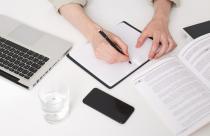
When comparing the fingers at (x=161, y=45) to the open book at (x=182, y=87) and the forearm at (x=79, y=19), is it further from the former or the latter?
the forearm at (x=79, y=19)

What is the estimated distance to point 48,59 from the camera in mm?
993

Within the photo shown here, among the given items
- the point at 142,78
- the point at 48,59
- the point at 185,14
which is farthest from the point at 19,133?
the point at 185,14

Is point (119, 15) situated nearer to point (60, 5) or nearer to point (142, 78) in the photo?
point (60, 5)

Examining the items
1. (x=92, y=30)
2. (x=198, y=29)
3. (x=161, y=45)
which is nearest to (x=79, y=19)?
(x=92, y=30)

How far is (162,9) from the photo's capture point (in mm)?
1175

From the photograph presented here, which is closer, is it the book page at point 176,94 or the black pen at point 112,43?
the book page at point 176,94

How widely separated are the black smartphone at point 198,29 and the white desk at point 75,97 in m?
0.03

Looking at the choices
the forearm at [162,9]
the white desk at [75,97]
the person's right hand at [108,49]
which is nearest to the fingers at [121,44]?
the person's right hand at [108,49]

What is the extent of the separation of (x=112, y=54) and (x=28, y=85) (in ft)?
0.86

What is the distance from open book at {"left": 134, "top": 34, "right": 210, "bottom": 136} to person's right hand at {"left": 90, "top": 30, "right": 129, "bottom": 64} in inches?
3.3

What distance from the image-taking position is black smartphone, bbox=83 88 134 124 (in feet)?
2.84

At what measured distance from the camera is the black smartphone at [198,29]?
3.55 feet

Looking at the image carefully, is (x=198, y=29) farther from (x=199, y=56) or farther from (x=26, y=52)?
(x=26, y=52)

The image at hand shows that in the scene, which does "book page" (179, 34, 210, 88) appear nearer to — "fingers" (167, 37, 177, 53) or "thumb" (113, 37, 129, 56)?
"fingers" (167, 37, 177, 53)
